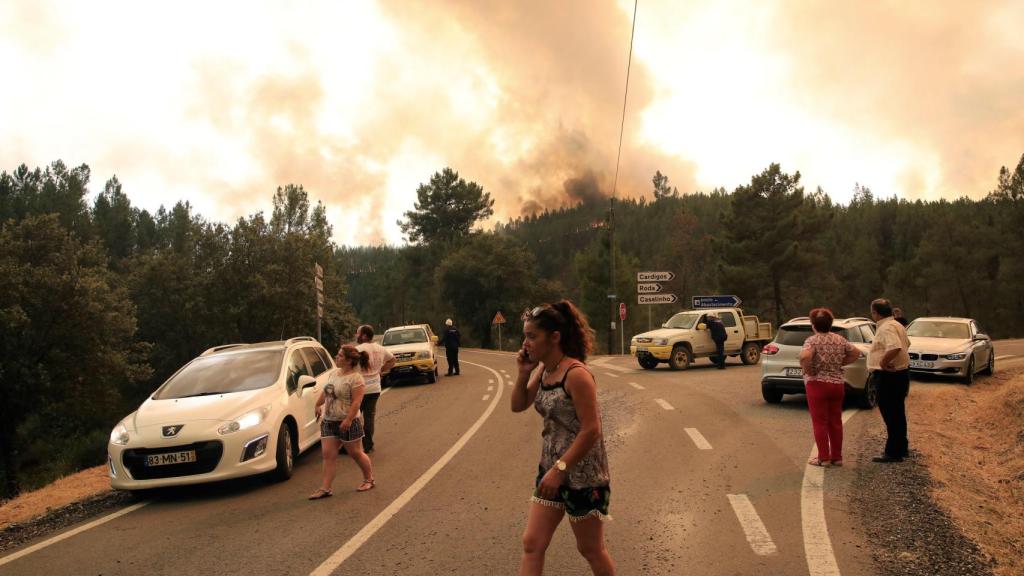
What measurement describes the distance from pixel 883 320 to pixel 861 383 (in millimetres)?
4764

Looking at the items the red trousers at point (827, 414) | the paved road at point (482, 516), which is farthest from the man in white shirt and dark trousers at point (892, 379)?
the paved road at point (482, 516)

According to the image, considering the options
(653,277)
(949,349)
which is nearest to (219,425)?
(949,349)

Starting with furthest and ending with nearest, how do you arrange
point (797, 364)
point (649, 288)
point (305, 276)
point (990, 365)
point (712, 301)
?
point (305, 276), point (649, 288), point (712, 301), point (990, 365), point (797, 364)

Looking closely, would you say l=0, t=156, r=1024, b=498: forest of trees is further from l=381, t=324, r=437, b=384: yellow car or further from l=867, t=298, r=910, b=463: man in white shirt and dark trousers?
l=867, t=298, r=910, b=463: man in white shirt and dark trousers

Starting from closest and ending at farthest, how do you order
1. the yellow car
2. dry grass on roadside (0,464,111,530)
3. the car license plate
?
the car license plate → dry grass on roadside (0,464,111,530) → the yellow car

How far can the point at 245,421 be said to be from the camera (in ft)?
25.6

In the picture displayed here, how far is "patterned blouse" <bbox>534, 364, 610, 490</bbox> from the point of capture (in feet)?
10.9

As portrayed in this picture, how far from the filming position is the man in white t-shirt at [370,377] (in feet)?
Result: 31.6

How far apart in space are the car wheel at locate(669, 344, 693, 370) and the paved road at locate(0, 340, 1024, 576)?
11.5 metres

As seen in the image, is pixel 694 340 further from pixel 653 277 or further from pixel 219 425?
pixel 219 425

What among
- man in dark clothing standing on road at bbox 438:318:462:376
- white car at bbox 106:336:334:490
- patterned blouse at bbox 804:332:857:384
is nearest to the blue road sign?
man in dark clothing standing on road at bbox 438:318:462:376

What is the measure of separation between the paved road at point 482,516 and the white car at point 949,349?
697 cm

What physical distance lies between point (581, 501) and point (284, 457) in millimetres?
5871

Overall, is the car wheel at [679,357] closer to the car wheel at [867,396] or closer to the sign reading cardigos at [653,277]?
the sign reading cardigos at [653,277]
